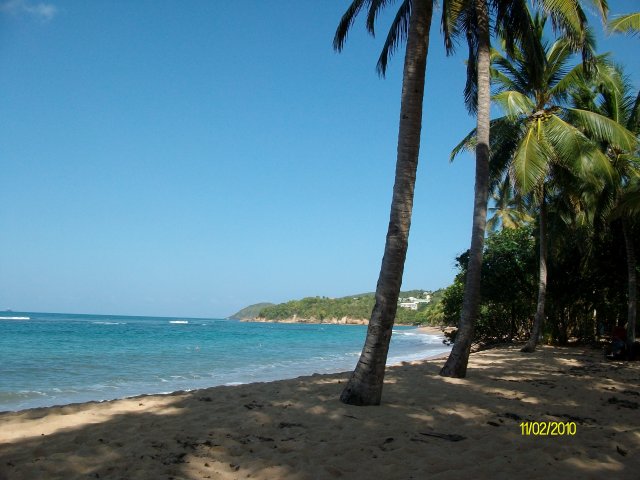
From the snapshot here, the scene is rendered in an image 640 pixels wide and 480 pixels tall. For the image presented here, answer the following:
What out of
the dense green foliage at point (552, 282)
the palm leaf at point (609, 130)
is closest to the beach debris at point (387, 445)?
the palm leaf at point (609, 130)

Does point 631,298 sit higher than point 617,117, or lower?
lower

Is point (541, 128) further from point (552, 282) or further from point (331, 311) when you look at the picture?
point (331, 311)

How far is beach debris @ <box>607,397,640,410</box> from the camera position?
21.5ft

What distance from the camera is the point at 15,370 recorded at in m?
15.4

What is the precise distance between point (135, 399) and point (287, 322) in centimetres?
14711

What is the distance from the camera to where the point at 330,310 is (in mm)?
138125

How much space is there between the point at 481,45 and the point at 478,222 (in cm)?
356

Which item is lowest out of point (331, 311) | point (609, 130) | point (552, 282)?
point (331, 311)

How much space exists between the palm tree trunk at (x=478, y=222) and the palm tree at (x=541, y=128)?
1.49m

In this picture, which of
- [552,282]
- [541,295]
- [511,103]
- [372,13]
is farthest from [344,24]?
[552,282]

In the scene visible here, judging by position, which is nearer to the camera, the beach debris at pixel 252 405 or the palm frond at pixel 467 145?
the beach debris at pixel 252 405

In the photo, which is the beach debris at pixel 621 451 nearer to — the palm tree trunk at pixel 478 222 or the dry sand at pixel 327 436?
the dry sand at pixel 327 436

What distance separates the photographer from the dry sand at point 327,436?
396cm

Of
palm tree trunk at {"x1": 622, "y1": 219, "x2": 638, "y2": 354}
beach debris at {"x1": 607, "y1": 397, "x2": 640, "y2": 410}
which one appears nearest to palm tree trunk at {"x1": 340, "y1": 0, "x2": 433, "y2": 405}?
beach debris at {"x1": 607, "y1": 397, "x2": 640, "y2": 410}
